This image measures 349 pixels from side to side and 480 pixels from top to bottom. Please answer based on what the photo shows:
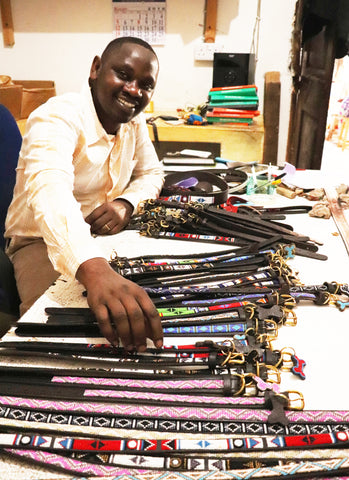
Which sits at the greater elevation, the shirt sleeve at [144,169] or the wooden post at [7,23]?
the wooden post at [7,23]

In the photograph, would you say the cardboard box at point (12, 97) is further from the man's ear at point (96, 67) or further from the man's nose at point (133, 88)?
the man's nose at point (133, 88)

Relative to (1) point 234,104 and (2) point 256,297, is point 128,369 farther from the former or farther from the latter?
(1) point 234,104

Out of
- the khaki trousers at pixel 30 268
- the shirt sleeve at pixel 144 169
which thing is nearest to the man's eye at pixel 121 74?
the shirt sleeve at pixel 144 169

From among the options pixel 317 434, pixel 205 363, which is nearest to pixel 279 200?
pixel 205 363

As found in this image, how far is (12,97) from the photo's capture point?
2738 millimetres

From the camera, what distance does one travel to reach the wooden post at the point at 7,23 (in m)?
3.66

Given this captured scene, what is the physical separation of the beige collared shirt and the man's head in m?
0.08

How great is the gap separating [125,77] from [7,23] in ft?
9.85

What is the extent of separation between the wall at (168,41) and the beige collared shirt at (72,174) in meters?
2.14

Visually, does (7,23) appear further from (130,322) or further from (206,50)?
(130,322)

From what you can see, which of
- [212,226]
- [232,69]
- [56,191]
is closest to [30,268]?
[56,191]

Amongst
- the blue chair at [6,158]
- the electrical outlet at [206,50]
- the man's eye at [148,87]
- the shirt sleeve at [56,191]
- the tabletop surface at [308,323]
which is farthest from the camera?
the electrical outlet at [206,50]

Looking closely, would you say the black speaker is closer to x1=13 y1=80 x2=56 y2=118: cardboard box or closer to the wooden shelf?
the wooden shelf

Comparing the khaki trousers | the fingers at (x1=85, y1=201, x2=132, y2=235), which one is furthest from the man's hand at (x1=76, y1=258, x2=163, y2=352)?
the fingers at (x1=85, y1=201, x2=132, y2=235)
